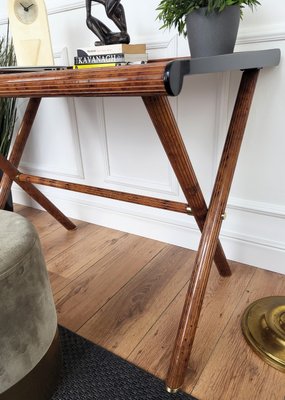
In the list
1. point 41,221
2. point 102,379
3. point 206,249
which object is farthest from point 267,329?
point 41,221

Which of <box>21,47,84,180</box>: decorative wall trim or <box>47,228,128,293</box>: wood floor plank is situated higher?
<box>21,47,84,180</box>: decorative wall trim

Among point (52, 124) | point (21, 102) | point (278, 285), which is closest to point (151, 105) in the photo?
point (278, 285)

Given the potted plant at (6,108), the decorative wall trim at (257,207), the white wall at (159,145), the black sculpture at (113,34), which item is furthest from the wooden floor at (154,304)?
the black sculpture at (113,34)

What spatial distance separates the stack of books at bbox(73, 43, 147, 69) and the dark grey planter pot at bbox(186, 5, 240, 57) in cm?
14

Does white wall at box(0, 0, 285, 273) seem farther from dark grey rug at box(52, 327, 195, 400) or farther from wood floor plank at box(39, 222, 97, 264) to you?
dark grey rug at box(52, 327, 195, 400)

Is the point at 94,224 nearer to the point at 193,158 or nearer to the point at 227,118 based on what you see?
the point at 193,158

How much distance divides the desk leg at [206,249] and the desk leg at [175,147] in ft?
0.15

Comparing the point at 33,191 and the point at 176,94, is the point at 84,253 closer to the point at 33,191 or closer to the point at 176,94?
the point at 33,191

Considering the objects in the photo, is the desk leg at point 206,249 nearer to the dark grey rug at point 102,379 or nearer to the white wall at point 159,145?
the dark grey rug at point 102,379

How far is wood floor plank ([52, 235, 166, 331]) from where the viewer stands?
0.89m

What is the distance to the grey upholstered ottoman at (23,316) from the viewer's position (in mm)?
505

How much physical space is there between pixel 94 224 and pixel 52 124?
49 cm

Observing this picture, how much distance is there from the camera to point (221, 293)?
935 mm

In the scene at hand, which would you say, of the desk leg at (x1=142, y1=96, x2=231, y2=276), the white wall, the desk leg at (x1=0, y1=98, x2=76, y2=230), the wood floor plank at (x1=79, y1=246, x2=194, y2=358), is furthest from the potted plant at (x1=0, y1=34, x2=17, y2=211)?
the desk leg at (x1=142, y1=96, x2=231, y2=276)
